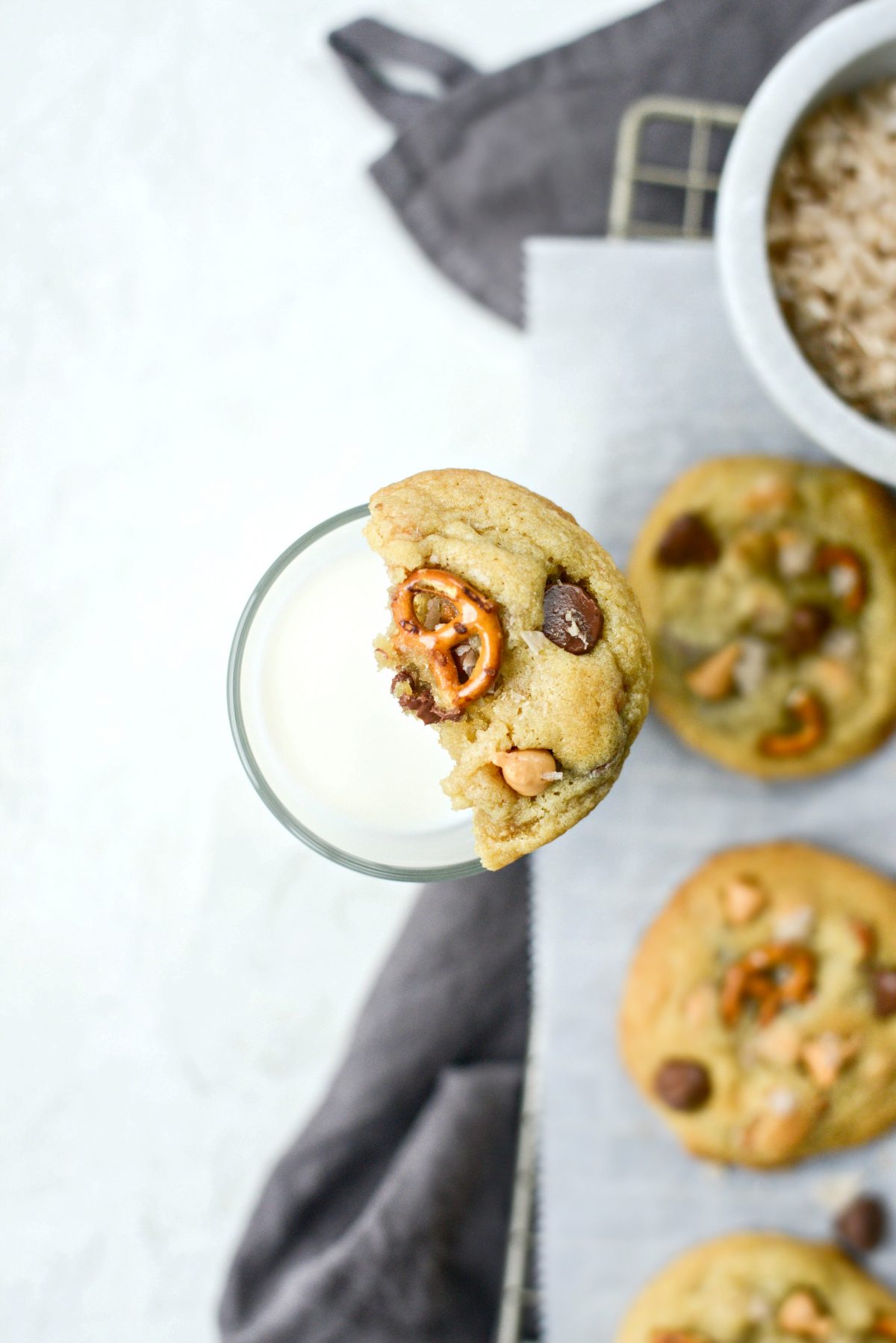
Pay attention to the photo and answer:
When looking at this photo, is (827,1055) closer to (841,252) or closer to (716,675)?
(716,675)

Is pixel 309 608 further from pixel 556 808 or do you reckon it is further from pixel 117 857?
pixel 117 857

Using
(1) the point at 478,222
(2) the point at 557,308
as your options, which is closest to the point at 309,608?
(2) the point at 557,308

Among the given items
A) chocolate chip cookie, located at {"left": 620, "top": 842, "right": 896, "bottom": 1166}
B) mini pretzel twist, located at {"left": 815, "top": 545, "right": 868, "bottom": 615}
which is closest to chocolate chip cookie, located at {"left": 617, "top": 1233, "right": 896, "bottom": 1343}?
chocolate chip cookie, located at {"left": 620, "top": 842, "right": 896, "bottom": 1166}

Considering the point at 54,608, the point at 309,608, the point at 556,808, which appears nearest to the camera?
the point at 556,808

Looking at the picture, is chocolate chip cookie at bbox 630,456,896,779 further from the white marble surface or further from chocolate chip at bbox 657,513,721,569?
the white marble surface

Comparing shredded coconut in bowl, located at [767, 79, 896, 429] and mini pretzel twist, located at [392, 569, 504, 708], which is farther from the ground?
mini pretzel twist, located at [392, 569, 504, 708]

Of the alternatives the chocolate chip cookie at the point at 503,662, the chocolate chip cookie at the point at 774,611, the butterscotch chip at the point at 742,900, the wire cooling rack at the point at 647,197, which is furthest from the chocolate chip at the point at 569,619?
the wire cooling rack at the point at 647,197

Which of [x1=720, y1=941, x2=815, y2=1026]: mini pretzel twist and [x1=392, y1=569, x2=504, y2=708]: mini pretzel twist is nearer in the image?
[x1=392, y1=569, x2=504, y2=708]: mini pretzel twist
